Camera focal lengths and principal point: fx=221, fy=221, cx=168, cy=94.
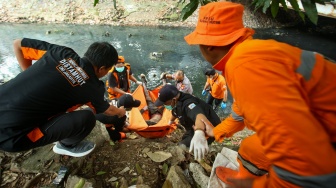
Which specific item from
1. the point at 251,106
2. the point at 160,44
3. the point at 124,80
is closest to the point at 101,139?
the point at 251,106

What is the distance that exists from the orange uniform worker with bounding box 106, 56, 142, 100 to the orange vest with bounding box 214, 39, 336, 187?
4896mm

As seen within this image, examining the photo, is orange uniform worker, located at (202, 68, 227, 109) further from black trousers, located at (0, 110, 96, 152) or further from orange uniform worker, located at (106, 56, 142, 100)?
black trousers, located at (0, 110, 96, 152)

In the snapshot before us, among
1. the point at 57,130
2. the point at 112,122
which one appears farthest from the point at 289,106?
the point at 112,122

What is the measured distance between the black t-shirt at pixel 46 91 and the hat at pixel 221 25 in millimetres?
1278

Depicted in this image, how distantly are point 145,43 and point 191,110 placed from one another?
1008cm

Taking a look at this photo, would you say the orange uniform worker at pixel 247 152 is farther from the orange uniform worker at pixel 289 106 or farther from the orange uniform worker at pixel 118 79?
the orange uniform worker at pixel 118 79

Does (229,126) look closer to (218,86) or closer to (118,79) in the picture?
(218,86)

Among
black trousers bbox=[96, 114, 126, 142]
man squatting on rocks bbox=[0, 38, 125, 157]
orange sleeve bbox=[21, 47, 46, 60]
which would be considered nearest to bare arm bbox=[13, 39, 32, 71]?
orange sleeve bbox=[21, 47, 46, 60]

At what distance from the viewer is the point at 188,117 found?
11.6ft

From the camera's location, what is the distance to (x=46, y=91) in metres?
1.97

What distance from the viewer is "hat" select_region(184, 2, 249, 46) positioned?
1.24 meters

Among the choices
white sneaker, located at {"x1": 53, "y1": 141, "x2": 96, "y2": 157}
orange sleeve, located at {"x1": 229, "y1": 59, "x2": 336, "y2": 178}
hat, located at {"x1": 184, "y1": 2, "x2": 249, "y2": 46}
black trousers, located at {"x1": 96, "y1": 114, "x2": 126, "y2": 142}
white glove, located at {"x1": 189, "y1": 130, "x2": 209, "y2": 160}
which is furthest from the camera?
black trousers, located at {"x1": 96, "y1": 114, "x2": 126, "y2": 142}

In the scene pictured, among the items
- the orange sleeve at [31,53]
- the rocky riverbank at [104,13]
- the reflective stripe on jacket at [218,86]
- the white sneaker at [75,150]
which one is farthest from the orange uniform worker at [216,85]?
the rocky riverbank at [104,13]

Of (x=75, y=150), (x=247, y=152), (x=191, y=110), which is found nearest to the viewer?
(x=247, y=152)
